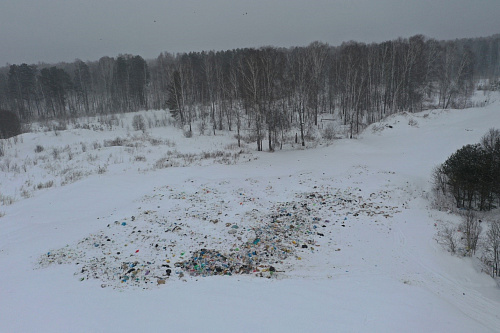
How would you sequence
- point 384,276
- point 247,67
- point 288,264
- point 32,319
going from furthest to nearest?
1. point 247,67
2. point 288,264
3. point 384,276
4. point 32,319

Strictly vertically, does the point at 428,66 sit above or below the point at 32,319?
above

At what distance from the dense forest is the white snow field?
390 inches

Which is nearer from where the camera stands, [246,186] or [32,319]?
[32,319]

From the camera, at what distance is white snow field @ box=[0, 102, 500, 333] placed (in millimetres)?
4672

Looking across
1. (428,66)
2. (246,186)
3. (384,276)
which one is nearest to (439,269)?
(384,276)

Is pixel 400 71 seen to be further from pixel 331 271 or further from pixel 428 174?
pixel 331 271

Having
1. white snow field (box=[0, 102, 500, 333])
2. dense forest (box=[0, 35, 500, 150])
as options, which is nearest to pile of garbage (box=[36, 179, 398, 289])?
white snow field (box=[0, 102, 500, 333])

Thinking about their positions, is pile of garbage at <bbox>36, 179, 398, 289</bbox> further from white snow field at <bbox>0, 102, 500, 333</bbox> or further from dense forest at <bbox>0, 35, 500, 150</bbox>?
dense forest at <bbox>0, 35, 500, 150</bbox>

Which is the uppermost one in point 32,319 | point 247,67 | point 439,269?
point 247,67

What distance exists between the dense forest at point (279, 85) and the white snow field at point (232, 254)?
9.89 metres

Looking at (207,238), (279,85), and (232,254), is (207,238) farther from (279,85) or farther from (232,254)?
(279,85)

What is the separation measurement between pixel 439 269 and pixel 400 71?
118 ft

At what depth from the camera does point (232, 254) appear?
7.15 m

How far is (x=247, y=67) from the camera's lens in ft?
72.4
